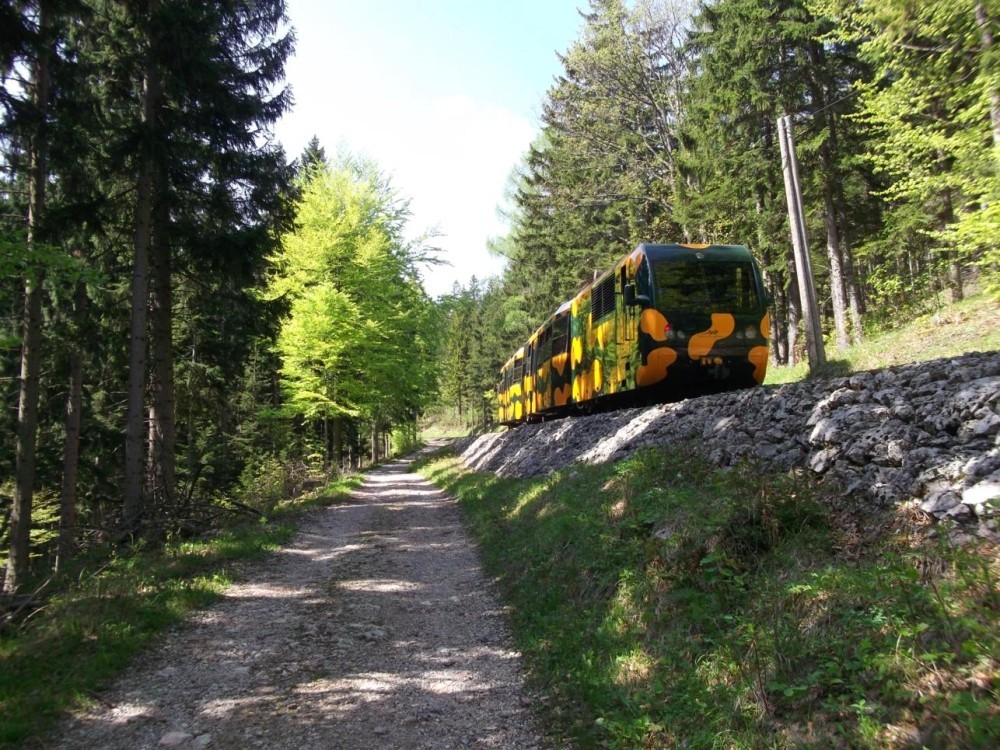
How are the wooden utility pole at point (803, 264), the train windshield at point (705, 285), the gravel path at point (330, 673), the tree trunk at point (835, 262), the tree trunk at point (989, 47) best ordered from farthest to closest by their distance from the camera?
the tree trunk at point (835, 262) → the wooden utility pole at point (803, 264) → the train windshield at point (705, 285) → the tree trunk at point (989, 47) → the gravel path at point (330, 673)

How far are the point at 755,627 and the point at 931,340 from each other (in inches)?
563

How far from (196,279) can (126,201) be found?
1.75 metres

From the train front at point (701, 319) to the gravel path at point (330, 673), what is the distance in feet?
15.9

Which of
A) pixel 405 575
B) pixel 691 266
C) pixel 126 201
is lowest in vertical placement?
pixel 405 575

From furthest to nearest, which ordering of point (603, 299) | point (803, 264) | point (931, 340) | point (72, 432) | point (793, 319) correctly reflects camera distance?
point (793, 319), point (931, 340), point (603, 299), point (803, 264), point (72, 432)

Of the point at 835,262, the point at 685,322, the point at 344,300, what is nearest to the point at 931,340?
the point at 835,262

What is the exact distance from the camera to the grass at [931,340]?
1253cm

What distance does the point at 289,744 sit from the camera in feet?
11.6

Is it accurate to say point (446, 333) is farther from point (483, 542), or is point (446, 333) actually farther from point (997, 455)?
point (997, 455)

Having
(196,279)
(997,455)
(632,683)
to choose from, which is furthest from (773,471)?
(196,279)

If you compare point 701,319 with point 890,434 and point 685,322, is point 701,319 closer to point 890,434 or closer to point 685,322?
point 685,322

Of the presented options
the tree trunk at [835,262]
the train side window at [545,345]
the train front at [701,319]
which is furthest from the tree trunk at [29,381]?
the tree trunk at [835,262]

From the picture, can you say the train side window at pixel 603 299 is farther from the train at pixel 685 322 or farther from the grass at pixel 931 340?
the grass at pixel 931 340

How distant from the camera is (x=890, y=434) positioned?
4012 mm
